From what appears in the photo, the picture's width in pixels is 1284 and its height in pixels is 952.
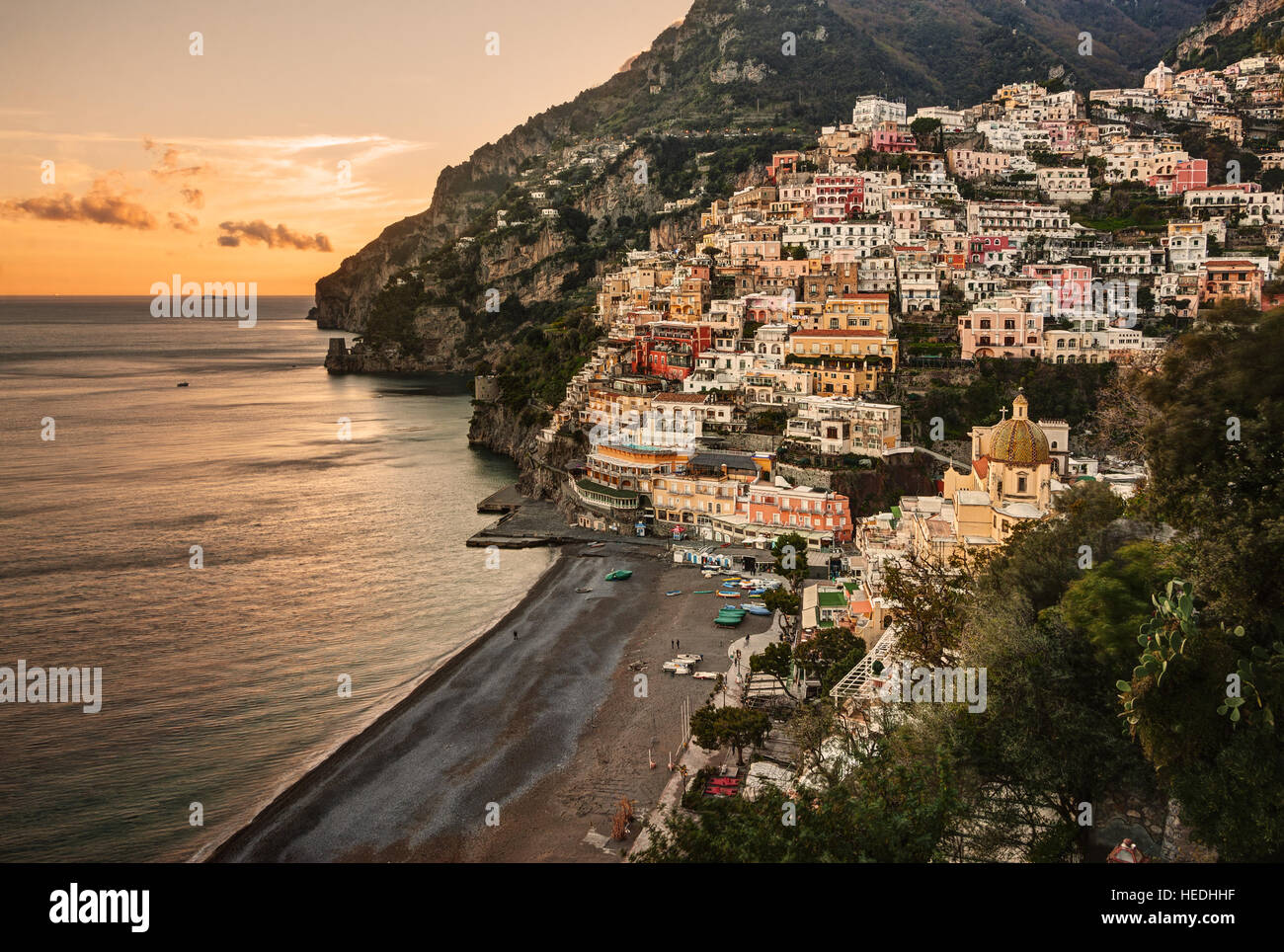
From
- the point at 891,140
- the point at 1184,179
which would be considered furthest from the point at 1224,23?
the point at 891,140

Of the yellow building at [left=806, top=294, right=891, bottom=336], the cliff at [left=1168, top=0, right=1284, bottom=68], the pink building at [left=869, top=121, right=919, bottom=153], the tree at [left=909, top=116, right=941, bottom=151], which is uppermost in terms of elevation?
the cliff at [left=1168, top=0, right=1284, bottom=68]

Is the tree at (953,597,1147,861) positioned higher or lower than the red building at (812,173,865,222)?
lower

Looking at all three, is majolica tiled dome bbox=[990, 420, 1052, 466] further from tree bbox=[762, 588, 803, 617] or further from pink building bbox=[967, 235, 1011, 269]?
pink building bbox=[967, 235, 1011, 269]

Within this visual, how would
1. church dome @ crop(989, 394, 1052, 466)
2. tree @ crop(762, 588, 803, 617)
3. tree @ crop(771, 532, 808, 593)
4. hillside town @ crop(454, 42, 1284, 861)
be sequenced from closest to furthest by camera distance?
hillside town @ crop(454, 42, 1284, 861), church dome @ crop(989, 394, 1052, 466), tree @ crop(762, 588, 803, 617), tree @ crop(771, 532, 808, 593)

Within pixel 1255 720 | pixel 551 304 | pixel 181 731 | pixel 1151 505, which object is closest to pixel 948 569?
pixel 1151 505

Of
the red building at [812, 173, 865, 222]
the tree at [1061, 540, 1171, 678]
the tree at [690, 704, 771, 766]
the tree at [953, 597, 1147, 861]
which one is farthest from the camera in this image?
the red building at [812, 173, 865, 222]

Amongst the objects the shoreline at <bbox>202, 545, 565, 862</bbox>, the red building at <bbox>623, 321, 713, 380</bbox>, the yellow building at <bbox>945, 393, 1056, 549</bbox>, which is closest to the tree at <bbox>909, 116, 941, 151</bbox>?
the red building at <bbox>623, 321, 713, 380</bbox>

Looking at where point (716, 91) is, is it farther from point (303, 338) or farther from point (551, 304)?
point (303, 338)
